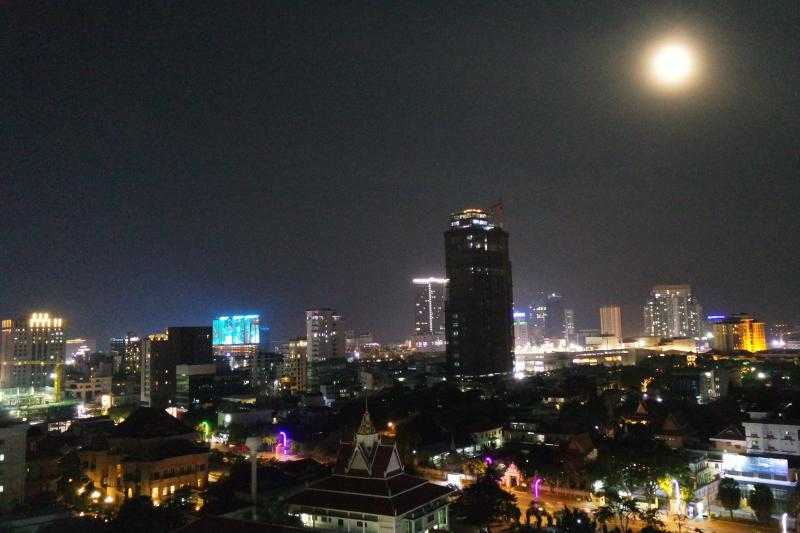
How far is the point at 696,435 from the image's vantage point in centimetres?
3825

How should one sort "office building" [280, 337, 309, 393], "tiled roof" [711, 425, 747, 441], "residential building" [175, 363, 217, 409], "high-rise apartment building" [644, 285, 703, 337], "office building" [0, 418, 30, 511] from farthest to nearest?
1. "high-rise apartment building" [644, 285, 703, 337]
2. "office building" [280, 337, 309, 393]
3. "residential building" [175, 363, 217, 409]
4. "tiled roof" [711, 425, 747, 441]
5. "office building" [0, 418, 30, 511]

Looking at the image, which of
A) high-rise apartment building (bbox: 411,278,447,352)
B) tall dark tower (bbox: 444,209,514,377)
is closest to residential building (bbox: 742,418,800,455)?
tall dark tower (bbox: 444,209,514,377)

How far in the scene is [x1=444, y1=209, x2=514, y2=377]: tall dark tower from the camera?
79.4m

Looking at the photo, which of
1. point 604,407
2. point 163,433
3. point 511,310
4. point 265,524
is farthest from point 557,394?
point 265,524

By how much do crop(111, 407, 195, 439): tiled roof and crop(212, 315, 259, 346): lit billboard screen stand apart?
367 ft

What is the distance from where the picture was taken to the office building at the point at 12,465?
1160 inches

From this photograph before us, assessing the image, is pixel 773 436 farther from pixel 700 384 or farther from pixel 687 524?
pixel 700 384

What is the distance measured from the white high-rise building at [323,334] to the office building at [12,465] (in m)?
79.7

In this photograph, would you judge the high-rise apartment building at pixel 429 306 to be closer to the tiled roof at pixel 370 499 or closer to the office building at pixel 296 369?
the office building at pixel 296 369

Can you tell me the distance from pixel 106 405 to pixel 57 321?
20.2 metres

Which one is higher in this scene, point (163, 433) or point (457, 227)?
point (457, 227)

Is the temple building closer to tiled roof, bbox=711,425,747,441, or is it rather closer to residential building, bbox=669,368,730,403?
tiled roof, bbox=711,425,747,441

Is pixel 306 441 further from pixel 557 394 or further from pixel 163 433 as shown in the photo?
pixel 557 394

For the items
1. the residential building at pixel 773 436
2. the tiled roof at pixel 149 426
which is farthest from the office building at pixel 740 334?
the tiled roof at pixel 149 426
